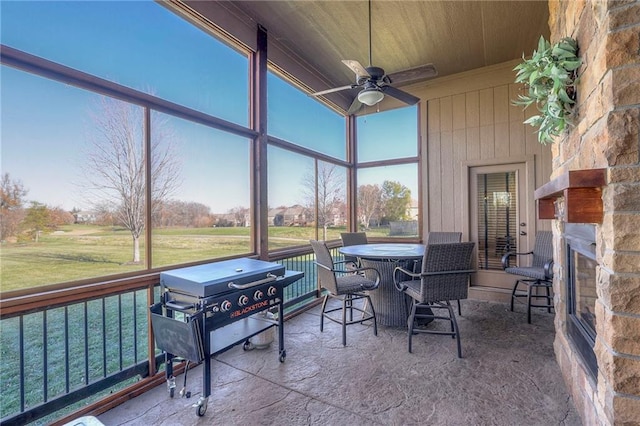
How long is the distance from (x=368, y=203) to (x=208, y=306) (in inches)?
150

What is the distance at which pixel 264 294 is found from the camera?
236 cm

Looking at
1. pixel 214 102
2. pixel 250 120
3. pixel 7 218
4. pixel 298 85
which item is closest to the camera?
pixel 7 218

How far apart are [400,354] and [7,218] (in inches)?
117

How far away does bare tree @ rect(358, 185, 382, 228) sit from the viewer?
Answer: 5.27m

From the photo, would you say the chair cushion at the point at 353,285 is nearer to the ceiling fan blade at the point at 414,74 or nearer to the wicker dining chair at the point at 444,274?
the wicker dining chair at the point at 444,274

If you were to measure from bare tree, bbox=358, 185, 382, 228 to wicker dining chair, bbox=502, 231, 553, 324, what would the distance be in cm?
209

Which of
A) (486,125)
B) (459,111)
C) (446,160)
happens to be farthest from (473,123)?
(446,160)

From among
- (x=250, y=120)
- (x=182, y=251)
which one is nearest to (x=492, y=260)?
(x=250, y=120)

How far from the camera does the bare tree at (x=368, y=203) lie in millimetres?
5266

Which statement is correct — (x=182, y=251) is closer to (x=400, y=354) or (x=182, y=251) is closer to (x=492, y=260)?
(x=400, y=354)

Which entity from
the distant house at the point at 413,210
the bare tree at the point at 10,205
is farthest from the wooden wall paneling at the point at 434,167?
the bare tree at the point at 10,205

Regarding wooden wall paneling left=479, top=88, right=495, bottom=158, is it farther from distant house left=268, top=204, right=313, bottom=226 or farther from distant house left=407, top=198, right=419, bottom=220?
distant house left=268, top=204, right=313, bottom=226

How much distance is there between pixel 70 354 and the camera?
2.12m

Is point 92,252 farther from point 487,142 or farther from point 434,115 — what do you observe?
point 487,142
